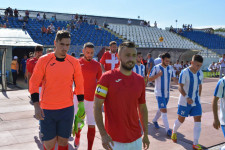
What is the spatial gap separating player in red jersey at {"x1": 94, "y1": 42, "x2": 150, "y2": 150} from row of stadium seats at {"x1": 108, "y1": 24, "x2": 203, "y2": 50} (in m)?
28.0

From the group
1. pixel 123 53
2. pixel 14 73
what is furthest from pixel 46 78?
pixel 14 73

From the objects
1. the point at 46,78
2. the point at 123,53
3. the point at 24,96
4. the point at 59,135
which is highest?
the point at 123,53

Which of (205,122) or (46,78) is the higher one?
(46,78)

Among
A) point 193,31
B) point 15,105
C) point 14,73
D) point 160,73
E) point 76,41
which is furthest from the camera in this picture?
point 193,31

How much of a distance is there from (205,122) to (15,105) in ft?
23.3

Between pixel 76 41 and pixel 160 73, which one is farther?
pixel 76 41

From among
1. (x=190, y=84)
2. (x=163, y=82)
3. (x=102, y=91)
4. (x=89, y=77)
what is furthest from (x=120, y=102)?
(x=163, y=82)

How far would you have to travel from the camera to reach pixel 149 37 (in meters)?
34.4

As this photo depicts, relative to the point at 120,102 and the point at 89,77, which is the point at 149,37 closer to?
the point at 89,77

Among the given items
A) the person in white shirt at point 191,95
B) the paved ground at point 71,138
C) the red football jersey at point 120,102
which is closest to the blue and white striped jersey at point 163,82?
the person in white shirt at point 191,95

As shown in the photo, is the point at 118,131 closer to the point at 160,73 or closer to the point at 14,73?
the point at 160,73

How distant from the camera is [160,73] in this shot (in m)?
6.34

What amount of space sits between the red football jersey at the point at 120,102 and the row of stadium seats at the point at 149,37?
28.0 meters

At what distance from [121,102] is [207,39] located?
4565 cm
